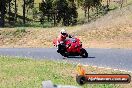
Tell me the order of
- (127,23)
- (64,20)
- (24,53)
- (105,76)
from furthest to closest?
(64,20) → (127,23) → (24,53) → (105,76)

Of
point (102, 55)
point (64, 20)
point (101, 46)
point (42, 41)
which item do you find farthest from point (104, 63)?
point (64, 20)

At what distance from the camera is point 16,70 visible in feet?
54.0

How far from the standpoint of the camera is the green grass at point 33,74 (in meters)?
13.1

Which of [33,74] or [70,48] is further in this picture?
[70,48]

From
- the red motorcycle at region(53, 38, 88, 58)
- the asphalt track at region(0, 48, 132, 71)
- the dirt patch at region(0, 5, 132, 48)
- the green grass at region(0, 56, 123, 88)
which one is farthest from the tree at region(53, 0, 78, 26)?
the green grass at region(0, 56, 123, 88)

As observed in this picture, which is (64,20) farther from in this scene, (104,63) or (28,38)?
(104,63)

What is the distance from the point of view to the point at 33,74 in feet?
50.4

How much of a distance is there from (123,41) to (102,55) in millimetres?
7256

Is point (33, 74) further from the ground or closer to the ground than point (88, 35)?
closer to the ground

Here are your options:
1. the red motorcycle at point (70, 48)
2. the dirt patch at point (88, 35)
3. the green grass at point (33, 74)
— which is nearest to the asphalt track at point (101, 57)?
the red motorcycle at point (70, 48)

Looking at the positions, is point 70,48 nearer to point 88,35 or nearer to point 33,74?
point 33,74

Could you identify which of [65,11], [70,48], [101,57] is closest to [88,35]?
[70,48]

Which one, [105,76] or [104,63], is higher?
[105,76]

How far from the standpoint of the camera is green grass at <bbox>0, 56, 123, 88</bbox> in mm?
13071
